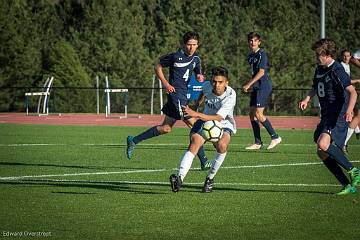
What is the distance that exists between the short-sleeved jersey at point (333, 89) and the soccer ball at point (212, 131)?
4.29ft

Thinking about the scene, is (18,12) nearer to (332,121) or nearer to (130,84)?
(130,84)

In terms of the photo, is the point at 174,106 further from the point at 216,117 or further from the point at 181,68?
the point at 216,117

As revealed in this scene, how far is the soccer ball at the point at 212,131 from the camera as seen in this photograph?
1321 centimetres

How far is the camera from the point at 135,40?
167ft

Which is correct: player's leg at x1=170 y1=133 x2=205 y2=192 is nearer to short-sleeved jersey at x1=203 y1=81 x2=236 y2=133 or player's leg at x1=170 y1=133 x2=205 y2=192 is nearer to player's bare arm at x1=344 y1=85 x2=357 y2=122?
short-sleeved jersey at x1=203 y1=81 x2=236 y2=133

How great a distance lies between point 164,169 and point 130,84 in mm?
34092

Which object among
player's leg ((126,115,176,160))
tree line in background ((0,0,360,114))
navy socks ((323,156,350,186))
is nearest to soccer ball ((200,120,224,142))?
navy socks ((323,156,350,186))

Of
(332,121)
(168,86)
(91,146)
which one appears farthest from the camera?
(91,146)

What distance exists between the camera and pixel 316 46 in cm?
1298

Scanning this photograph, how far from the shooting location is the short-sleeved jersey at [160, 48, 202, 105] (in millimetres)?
16938

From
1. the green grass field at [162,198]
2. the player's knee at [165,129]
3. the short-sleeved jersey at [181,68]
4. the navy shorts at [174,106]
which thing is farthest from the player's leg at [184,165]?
the player's knee at [165,129]

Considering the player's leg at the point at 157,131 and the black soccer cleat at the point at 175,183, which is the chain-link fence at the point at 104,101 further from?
the black soccer cleat at the point at 175,183

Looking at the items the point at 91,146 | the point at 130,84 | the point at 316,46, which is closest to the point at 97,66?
the point at 130,84

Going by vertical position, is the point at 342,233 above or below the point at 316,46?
below
